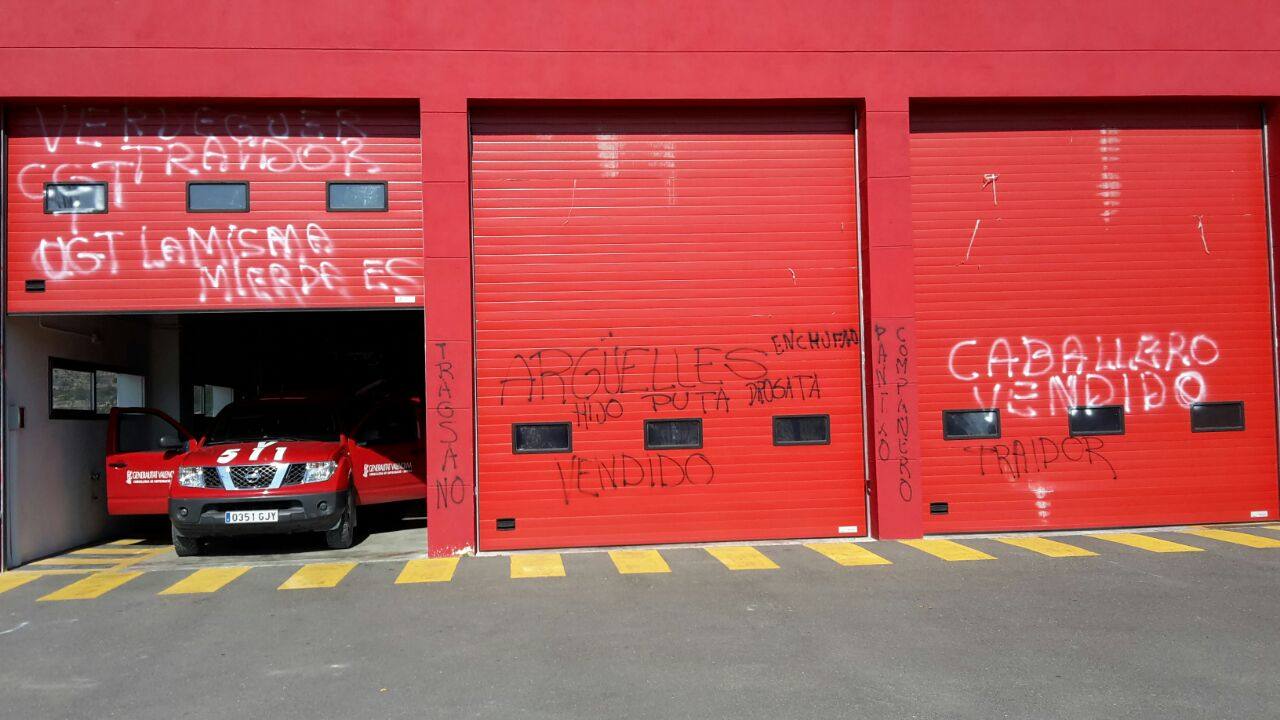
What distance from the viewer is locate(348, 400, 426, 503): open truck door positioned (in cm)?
1198

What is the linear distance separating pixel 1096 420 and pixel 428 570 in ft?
26.7

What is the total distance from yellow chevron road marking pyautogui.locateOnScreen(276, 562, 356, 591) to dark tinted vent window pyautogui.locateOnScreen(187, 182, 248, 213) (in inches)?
163

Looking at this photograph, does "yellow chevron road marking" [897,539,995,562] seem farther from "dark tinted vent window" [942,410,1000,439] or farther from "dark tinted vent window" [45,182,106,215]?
"dark tinted vent window" [45,182,106,215]

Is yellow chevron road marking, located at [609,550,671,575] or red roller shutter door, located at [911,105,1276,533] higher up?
red roller shutter door, located at [911,105,1276,533]

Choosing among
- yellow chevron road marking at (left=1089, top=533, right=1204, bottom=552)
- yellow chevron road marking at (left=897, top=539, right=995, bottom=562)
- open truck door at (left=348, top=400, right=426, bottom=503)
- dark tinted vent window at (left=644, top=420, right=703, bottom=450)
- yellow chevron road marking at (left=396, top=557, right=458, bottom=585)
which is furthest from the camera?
open truck door at (left=348, top=400, right=426, bottom=503)

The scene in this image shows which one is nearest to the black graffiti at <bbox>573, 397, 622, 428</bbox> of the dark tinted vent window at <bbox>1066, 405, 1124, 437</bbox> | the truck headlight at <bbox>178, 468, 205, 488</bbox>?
the truck headlight at <bbox>178, 468, 205, 488</bbox>

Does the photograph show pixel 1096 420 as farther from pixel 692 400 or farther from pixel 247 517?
pixel 247 517

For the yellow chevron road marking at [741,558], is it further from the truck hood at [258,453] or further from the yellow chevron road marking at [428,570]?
the truck hood at [258,453]

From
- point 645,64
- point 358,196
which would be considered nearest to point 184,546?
point 358,196

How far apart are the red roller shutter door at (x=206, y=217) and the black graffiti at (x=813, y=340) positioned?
427 cm

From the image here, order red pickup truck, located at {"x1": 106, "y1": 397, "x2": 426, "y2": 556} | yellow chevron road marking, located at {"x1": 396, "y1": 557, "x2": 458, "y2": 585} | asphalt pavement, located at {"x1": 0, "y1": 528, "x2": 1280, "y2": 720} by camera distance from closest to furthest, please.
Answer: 1. asphalt pavement, located at {"x1": 0, "y1": 528, "x2": 1280, "y2": 720}
2. yellow chevron road marking, located at {"x1": 396, "y1": 557, "x2": 458, "y2": 585}
3. red pickup truck, located at {"x1": 106, "y1": 397, "x2": 426, "y2": 556}

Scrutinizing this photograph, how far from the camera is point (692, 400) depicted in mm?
11195

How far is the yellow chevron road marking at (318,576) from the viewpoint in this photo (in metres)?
9.11

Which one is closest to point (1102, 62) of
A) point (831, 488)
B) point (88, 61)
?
point (831, 488)
